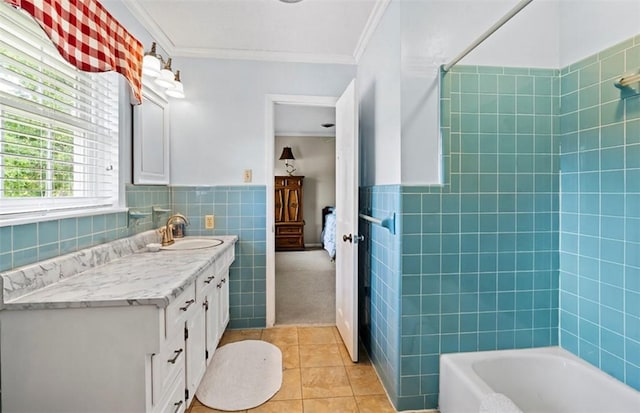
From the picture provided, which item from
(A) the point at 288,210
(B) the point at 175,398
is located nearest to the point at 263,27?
(B) the point at 175,398

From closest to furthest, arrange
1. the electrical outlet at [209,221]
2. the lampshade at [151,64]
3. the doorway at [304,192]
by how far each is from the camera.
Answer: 1. the lampshade at [151,64]
2. the electrical outlet at [209,221]
3. the doorway at [304,192]

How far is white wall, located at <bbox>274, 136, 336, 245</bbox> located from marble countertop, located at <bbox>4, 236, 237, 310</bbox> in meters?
5.07

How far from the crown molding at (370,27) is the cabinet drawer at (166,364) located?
2.14 meters

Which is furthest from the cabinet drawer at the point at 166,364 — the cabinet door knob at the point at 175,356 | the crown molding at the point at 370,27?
the crown molding at the point at 370,27

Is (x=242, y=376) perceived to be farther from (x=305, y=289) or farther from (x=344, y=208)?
(x=305, y=289)

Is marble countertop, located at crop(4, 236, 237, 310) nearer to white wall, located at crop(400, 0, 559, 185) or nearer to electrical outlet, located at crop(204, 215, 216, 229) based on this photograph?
electrical outlet, located at crop(204, 215, 216, 229)

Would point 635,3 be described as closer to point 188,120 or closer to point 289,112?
point 188,120

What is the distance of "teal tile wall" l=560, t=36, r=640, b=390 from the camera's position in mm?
1493

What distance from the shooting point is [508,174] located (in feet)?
5.96

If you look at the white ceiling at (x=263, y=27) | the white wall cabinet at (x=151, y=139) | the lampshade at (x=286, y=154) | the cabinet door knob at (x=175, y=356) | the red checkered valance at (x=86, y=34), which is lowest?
the cabinet door knob at (x=175, y=356)

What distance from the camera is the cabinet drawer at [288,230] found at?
255 inches

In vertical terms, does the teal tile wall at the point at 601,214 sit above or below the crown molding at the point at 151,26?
below

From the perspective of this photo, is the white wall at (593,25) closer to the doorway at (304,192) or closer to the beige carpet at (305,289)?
the beige carpet at (305,289)

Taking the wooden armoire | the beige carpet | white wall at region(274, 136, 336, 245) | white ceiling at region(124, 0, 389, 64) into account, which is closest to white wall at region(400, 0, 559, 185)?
white ceiling at region(124, 0, 389, 64)
